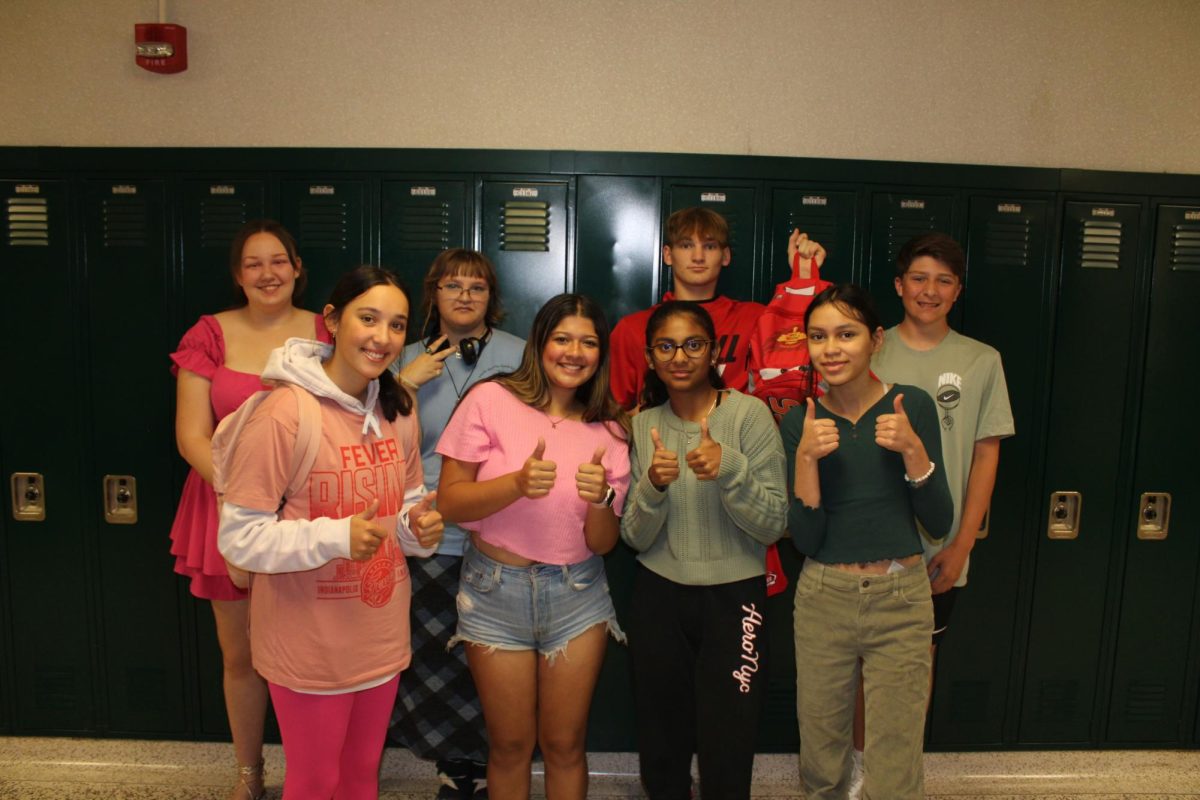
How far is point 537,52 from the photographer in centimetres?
297

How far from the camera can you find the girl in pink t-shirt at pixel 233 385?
92.4 inches

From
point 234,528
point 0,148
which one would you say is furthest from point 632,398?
point 0,148

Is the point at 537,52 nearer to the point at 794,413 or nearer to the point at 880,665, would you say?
the point at 794,413

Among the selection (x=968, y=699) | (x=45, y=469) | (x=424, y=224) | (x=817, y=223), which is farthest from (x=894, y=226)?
(x=45, y=469)

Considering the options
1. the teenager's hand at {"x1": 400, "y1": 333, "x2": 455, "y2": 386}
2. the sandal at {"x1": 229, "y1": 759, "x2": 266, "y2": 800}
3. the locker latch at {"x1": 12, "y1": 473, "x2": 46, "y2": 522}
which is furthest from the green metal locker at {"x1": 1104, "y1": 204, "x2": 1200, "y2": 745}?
the locker latch at {"x1": 12, "y1": 473, "x2": 46, "y2": 522}

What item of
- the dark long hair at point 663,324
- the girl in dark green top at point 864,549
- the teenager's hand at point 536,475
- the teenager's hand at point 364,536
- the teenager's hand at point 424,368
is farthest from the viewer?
the teenager's hand at point 424,368

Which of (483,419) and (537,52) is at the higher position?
(537,52)

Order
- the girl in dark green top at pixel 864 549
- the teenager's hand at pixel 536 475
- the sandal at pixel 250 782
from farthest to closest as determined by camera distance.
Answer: the sandal at pixel 250 782
the girl in dark green top at pixel 864 549
the teenager's hand at pixel 536 475

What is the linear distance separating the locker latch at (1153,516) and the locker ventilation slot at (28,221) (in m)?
4.29

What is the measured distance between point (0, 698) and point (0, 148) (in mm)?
2104

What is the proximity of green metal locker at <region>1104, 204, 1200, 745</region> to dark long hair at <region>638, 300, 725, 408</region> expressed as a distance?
75.1 inches

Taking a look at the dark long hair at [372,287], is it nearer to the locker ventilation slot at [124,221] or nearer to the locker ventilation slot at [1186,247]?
the locker ventilation slot at [124,221]

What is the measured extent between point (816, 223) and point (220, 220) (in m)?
2.22

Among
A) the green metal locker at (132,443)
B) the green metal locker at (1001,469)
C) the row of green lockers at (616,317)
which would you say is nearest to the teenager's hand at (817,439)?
the row of green lockers at (616,317)
